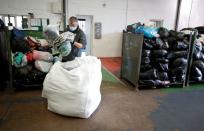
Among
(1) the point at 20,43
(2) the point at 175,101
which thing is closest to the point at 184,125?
(2) the point at 175,101

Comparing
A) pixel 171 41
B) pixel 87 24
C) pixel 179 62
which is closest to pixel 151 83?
pixel 179 62

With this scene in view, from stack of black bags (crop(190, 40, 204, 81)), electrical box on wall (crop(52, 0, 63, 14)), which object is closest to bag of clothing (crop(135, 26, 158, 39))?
stack of black bags (crop(190, 40, 204, 81))

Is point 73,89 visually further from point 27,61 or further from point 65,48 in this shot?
point 27,61

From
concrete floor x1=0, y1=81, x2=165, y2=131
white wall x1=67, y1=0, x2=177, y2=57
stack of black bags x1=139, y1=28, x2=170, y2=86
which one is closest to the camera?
concrete floor x1=0, y1=81, x2=165, y2=131

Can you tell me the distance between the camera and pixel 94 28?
7883 mm

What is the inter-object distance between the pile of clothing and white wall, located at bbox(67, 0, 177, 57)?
424cm

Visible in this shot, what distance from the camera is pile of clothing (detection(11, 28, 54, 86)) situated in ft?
11.5

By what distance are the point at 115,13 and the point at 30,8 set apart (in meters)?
3.65

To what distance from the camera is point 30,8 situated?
7.02 metres

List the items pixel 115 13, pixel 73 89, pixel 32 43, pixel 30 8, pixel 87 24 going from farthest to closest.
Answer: pixel 115 13 → pixel 87 24 → pixel 30 8 → pixel 32 43 → pixel 73 89

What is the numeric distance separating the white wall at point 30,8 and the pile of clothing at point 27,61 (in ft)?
12.8

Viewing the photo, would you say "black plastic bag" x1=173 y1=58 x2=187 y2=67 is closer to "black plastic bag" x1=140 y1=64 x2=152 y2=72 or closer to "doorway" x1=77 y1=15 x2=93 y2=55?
"black plastic bag" x1=140 y1=64 x2=152 y2=72

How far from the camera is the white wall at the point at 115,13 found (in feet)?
25.0

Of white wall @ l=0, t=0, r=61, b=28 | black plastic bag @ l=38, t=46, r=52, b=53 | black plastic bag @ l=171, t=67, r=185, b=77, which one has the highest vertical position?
white wall @ l=0, t=0, r=61, b=28
